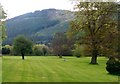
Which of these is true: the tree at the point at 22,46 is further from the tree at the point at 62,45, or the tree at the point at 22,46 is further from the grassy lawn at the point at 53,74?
the tree at the point at 62,45

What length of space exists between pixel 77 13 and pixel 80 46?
337 cm

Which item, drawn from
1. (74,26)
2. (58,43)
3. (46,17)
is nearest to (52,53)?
(58,43)

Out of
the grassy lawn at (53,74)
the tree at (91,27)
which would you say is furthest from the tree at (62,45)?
the grassy lawn at (53,74)

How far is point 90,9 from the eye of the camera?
958 inches

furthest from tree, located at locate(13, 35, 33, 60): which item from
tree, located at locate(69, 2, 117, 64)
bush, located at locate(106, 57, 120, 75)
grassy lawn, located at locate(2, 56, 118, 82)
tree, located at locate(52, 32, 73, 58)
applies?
bush, located at locate(106, 57, 120, 75)

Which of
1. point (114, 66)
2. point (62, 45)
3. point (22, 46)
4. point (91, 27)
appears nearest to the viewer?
point (114, 66)

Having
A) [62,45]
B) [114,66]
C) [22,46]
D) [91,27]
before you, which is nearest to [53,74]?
[114,66]

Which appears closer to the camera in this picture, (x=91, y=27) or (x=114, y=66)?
(x=114, y=66)

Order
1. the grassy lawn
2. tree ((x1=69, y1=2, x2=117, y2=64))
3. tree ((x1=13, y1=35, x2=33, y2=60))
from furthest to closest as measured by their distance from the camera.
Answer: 1. tree ((x1=13, y1=35, x2=33, y2=60))
2. tree ((x1=69, y1=2, x2=117, y2=64))
3. the grassy lawn

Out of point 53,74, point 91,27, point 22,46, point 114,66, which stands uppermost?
point 91,27

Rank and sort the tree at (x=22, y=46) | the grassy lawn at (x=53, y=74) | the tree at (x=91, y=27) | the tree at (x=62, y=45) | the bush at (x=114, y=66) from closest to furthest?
the grassy lawn at (x=53, y=74) → the bush at (x=114, y=66) → the tree at (x=91, y=27) → the tree at (x=22, y=46) → the tree at (x=62, y=45)

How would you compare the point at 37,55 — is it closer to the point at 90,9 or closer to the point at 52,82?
the point at 90,9

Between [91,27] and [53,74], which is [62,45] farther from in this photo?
[53,74]

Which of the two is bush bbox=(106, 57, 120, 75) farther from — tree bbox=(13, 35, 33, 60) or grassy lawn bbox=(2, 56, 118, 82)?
tree bbox=(13, 35, 33, 60)
